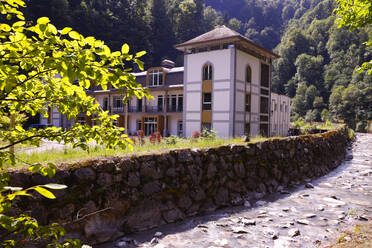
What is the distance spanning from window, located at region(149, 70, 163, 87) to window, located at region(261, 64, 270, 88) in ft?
40.9

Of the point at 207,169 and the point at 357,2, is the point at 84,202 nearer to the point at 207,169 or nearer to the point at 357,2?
the point at 207,169

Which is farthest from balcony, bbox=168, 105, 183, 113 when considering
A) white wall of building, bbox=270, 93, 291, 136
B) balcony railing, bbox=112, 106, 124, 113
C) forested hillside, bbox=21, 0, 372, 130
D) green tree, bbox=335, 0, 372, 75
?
forested hillside, bbox=21, 0, 372, 130

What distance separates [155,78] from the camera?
34.8m

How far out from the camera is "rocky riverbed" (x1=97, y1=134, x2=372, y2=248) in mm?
5555

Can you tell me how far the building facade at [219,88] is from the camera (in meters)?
25.5

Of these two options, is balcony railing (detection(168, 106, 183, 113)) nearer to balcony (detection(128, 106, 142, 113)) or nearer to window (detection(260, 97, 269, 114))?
balcony (detection(128, 106, 142, 113))

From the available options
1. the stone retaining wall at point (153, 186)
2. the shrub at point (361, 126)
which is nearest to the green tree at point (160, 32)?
the shrub at point (361, 126)

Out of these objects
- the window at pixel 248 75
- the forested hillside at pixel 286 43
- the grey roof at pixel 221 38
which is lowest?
the window at pixel 248 75

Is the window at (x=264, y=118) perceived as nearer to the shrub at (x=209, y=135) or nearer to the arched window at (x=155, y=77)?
the arched window at (x=155, y=77)

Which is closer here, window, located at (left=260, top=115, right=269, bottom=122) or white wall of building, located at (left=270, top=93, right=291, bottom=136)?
window, located at (left=260, top=115, right=269, bottom=122)

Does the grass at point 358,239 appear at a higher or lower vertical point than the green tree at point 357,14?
lower

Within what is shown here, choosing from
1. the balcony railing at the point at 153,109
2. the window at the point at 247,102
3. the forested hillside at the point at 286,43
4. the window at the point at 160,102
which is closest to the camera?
the window at the point at 247,102

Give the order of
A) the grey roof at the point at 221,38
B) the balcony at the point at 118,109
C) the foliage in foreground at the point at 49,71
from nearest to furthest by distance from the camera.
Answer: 1. the foliage in foreground at the point at 49,71
2. the grey roof at the point at 221,38
3. the balcony at the point at 118,109

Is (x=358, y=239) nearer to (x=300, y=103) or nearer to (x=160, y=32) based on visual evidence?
(x=160, y=32)
